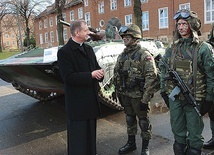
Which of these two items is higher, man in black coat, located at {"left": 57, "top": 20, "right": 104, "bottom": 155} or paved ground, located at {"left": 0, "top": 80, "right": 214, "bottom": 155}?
man in black coat, located at {"left": 57, "top": 20, "right": 104, "bottom": 155}

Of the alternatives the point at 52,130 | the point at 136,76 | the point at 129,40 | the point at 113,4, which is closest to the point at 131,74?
the point at 136,76

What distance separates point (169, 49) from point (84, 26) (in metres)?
1.07

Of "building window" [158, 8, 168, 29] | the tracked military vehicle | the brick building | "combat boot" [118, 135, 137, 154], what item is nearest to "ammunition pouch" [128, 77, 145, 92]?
"combat boot" [118, 135, 137, 154]

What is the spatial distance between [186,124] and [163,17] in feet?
85.2

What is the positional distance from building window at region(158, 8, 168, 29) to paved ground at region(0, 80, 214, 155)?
2185 centimetres

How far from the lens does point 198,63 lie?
9.79ft

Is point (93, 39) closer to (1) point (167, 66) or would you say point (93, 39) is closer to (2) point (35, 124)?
(2) point (35, 124)

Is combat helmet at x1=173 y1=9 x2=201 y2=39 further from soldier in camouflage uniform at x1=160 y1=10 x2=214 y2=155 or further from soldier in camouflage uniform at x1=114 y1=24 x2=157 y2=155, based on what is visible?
soldier in camouflage uniform at x1=114 y1=24 x2=157 y2=155

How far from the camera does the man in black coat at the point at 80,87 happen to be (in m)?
2.96

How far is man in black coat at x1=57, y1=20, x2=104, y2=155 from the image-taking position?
116 inches

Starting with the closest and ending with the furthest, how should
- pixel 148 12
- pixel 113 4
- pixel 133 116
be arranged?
pixel 133 116 → pixel 148 12 → pixel 113 4

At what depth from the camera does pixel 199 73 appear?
3.01 m

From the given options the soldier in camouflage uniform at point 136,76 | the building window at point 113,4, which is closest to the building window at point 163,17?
the building window at point 113,4

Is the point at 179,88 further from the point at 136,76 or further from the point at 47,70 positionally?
the point at 47,70
